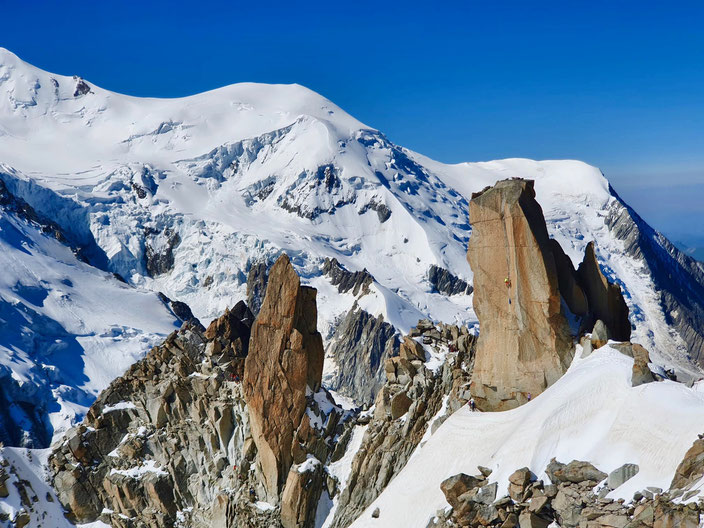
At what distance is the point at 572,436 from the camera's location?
52031 millimetres

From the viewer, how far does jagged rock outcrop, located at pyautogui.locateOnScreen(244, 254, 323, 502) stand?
82188 millimetres

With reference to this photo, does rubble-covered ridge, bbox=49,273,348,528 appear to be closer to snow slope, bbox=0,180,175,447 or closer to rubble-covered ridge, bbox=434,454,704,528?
rubble-covered ridge, bbox=434,454,704,528

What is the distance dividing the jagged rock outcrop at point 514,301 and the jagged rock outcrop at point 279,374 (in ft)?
74.2

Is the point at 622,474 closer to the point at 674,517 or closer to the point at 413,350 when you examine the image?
the point at 674,517

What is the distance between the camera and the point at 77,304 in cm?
19762

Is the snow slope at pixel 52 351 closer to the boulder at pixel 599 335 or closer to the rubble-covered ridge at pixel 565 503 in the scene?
the rubble-covered ridge at pixel 565 503

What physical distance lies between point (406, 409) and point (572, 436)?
2644 cm

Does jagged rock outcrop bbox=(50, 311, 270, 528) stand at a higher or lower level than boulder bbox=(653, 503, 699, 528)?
higher

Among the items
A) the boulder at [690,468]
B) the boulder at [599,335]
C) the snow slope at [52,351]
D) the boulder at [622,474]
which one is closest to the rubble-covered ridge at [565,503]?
the boulder at [622,474]

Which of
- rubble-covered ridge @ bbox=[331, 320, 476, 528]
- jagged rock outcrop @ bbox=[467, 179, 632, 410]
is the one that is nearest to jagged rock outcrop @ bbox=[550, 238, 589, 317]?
jagged rock outcrop @ bbox=[467, 179, 632, 410]

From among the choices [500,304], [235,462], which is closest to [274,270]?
[235,462]

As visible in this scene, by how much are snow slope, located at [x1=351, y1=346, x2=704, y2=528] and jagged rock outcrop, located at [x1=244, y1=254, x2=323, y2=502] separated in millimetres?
14280

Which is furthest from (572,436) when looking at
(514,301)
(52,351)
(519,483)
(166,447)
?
(52,351)

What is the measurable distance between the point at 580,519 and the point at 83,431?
63.9 metres
